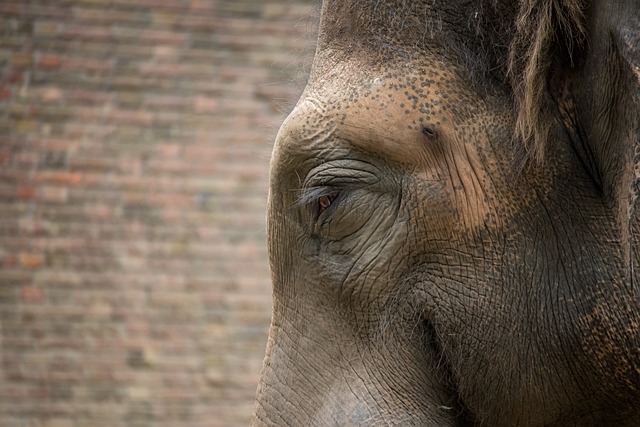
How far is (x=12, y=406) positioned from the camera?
7086 millimetres

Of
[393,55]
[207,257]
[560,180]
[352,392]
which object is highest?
[393,55]

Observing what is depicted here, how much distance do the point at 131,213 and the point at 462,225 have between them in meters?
5.28

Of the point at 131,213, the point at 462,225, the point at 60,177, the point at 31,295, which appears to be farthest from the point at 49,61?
the point at 462,225

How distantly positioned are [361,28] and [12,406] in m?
5.49

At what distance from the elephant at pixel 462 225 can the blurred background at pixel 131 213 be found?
15.6ft

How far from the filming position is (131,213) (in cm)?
720

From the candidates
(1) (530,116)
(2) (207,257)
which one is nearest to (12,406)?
(2) (207,257)

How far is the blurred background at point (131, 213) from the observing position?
23.2ft

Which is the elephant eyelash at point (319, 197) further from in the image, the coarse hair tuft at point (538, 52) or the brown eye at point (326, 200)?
the coarse hair tuft at point (538, 52)

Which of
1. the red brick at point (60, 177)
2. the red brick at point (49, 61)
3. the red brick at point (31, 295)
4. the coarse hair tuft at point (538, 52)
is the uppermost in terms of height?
the coarse hair tuft at point (538, 52)

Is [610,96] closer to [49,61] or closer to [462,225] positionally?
[462,225]

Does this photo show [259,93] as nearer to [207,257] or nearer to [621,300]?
[207,257]

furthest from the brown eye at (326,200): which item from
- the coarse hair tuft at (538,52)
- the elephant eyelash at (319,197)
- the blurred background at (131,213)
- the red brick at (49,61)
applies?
the red brick at (49,61)

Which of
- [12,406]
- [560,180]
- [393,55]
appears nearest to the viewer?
[560,180]
